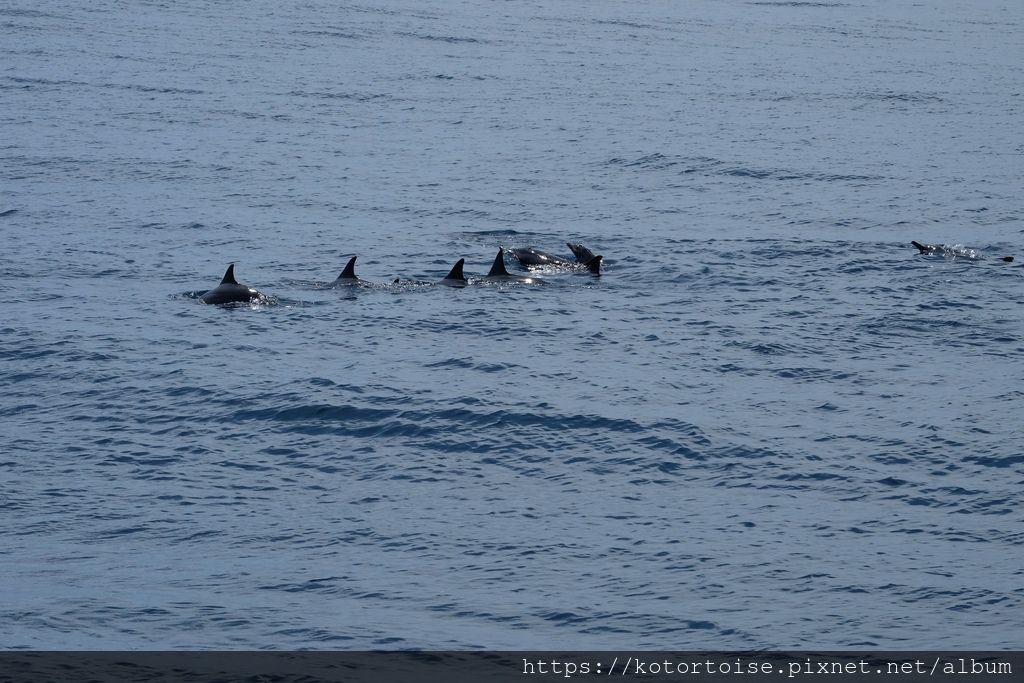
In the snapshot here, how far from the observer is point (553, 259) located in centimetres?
2825

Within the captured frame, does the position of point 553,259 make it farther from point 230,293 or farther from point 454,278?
point 230,293

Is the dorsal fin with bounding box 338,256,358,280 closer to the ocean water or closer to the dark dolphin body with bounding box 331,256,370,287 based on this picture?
the dark dolphin body with bounding box 331,256,370,287

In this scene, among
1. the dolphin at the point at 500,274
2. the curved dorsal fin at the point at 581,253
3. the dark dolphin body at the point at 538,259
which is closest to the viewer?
the dolphin at the point at 500,274

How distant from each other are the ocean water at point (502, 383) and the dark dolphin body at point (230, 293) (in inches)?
17.4

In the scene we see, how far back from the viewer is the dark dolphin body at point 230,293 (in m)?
25.0

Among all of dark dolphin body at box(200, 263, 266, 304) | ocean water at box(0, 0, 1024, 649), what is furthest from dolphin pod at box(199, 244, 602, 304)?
ocean water at box(0, 0, 1024, 649)

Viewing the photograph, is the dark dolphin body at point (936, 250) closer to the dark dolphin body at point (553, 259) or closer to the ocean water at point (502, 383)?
the ocean water at point (502, 383)

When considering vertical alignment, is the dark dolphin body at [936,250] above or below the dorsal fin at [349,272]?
above

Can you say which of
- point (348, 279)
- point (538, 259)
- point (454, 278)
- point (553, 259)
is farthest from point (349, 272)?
point (553, 259)

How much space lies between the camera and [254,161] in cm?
3969

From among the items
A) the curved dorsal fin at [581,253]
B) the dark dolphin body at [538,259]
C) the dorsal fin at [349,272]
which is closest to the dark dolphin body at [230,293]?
the dorsal fin at [349,272]

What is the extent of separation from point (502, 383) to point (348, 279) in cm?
595

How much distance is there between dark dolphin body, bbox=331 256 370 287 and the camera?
2620cm

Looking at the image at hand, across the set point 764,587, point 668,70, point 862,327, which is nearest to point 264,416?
point 764,587
